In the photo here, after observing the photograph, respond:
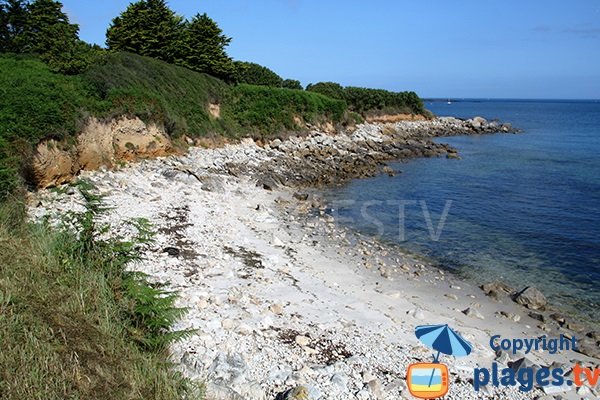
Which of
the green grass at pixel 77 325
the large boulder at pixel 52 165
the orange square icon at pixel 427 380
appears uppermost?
the large boulder at pixel 52 165

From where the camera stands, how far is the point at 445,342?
853cm

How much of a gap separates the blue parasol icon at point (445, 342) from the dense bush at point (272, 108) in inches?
1032

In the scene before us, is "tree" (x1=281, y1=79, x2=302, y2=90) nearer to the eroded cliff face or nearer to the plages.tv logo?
the eroded cliff face

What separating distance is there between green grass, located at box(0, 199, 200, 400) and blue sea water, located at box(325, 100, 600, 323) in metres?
10.8

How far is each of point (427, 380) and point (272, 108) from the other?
3140 cm

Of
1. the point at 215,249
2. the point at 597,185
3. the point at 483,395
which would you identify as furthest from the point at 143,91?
the point at 597,185

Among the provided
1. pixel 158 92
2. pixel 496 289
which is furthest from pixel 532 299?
pixel 158 92

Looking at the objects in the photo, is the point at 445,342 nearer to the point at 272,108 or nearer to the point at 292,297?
the point at 292,297

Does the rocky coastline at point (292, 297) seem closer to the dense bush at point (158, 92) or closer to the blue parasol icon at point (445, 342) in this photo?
the blue parasol icon at point (445, 342)

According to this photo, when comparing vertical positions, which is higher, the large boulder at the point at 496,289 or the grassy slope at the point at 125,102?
the grassy slope at the point at 125,102

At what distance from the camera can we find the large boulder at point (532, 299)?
11.7m

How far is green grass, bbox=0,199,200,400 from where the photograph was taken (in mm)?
4922

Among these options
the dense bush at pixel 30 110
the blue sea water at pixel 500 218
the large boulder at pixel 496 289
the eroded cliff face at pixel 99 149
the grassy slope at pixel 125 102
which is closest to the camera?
the large boulder at pixel 496 289

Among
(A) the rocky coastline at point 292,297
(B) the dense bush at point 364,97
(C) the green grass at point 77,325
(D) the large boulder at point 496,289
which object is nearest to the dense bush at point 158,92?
(A) the rocky coastline at point 292,297
